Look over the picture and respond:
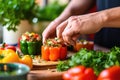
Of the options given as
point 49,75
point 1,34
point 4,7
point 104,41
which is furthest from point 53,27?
point 1,34

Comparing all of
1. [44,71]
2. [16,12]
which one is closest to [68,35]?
[44,71]

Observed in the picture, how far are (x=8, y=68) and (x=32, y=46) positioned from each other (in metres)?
0.96

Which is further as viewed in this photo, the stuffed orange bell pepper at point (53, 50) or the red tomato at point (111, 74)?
the stuffed orange bell pepper at point (53, 50)

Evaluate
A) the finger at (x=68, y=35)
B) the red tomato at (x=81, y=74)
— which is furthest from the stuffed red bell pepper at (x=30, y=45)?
the red tomato at (x=81, y=74)

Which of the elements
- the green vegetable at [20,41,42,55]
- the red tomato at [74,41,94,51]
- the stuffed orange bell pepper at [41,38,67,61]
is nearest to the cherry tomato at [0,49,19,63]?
the stuffed orange bell pepper at [41,38,67,61]

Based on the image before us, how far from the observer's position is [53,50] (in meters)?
2.21

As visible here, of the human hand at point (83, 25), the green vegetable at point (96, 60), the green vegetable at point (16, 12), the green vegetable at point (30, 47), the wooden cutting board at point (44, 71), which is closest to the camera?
the green vegetable at point (96, 60)

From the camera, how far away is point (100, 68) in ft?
5.30

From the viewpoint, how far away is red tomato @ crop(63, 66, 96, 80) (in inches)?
57.1

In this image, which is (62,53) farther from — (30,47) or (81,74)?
(81,74)

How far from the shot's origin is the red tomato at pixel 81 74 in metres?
1.45

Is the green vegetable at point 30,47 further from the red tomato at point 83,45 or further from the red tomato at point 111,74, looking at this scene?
the red tomato at point 111,74

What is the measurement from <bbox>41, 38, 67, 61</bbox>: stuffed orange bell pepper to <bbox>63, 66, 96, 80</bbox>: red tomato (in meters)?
0.70

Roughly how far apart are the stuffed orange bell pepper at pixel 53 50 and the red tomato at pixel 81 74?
70 cm
